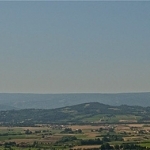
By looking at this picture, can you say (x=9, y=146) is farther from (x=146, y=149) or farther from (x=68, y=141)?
(x=146, y=149)

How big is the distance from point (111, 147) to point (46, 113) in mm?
125997

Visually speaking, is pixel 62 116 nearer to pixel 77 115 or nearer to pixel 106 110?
pixel 77 115

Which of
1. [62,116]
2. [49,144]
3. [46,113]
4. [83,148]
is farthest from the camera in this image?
[46,113]

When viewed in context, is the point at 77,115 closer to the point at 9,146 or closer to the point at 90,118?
the point at 90,118

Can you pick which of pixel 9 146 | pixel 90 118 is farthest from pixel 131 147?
pixel 90 118

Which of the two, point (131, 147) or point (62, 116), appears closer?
point (131, 147)

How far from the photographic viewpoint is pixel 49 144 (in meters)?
81.4

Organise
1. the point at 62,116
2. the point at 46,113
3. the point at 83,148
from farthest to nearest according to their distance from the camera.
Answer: the point at 46,113 → the point at 62,116 → the point at 83,148

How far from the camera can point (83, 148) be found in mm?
73438

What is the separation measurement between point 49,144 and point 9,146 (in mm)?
8023

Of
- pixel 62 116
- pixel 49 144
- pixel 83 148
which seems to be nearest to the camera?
pixel 83 148

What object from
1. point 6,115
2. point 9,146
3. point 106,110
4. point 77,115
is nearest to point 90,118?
point 77,115

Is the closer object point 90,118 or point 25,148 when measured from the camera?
point 25,148

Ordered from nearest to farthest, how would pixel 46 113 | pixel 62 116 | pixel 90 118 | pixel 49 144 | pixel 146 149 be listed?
pixel 146 149, pixel 49 144, pixel 90 118, pixel 62 116, pixel 46 113
